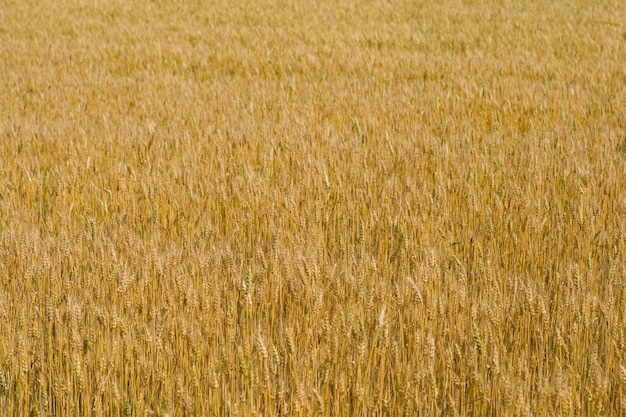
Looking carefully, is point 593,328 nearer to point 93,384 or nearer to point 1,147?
point 93,384

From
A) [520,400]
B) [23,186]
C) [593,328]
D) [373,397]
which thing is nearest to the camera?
[520,400]

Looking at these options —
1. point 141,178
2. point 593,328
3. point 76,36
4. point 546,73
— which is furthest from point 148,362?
point 76,36

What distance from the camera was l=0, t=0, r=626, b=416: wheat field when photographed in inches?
79.4

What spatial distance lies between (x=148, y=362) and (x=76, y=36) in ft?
27.9

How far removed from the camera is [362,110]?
5773 mm

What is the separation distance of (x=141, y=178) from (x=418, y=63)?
453 cm

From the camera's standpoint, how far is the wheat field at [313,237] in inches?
79.4

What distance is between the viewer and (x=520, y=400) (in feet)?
5.52

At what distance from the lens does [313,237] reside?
10.4 ft

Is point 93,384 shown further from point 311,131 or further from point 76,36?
point 76,36

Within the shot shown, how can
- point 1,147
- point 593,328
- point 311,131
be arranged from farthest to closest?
1. point 311,131
2. point 1,147
3. point 593,328

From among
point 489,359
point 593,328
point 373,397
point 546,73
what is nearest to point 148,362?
point 373,397

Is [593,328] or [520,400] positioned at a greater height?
[520,400]

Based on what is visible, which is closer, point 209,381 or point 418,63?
point 209,381
